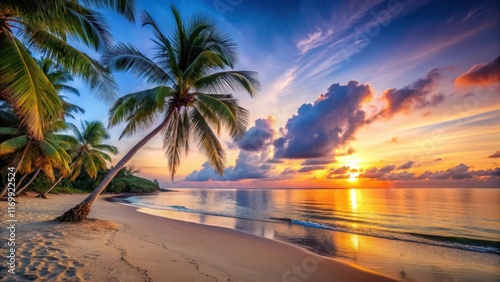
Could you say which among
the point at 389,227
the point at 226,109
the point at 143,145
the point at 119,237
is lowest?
the point at 389,227

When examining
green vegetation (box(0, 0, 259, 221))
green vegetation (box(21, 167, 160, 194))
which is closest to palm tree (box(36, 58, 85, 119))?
green vegetation (box(0, 0, 259, 221))

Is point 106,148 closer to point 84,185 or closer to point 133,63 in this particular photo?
point 133,63

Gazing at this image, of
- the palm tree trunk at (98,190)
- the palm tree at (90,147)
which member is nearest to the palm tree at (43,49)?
the palm tree trunk at (98,190)

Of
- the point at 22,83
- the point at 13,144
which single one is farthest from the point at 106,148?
the point at 22,83

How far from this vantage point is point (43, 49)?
23.5ft

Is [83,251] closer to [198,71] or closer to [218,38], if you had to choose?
[198,71]

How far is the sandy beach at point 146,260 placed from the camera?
422cm

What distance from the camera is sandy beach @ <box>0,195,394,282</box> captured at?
4.22 meters

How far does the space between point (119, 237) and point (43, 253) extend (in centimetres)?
263

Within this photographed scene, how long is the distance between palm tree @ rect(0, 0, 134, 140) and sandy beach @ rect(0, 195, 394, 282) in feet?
9.36

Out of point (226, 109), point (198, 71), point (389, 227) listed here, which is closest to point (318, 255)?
point (226, 109)

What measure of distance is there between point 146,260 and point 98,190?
5210 millimetres

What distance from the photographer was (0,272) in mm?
3711

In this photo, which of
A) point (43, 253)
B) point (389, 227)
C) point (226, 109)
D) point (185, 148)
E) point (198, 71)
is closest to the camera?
point (43, 253)
